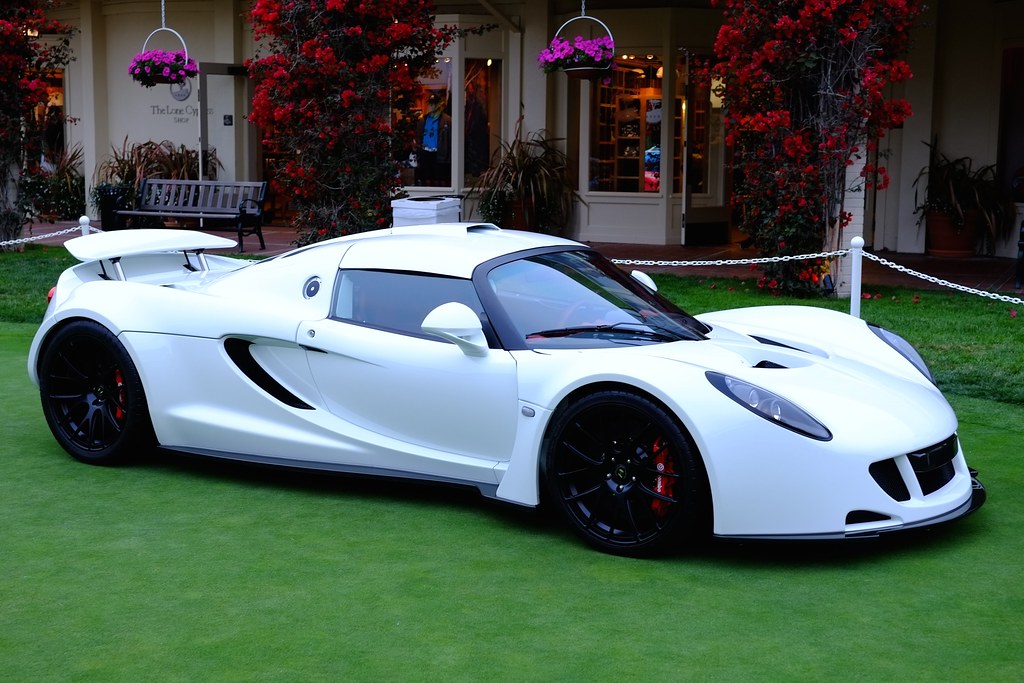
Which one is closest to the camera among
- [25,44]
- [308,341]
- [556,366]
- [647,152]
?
[556,366]

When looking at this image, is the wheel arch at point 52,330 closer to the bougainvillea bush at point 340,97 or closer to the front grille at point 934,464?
the front grille at point 934,464

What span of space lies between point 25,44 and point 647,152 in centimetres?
810

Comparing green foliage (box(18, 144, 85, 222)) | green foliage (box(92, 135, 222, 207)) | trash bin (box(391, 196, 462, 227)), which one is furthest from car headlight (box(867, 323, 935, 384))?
green foliage (box(18, 144, 85, 222))

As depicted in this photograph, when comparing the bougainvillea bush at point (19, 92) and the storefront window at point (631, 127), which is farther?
the storefront window at point (631, 127)

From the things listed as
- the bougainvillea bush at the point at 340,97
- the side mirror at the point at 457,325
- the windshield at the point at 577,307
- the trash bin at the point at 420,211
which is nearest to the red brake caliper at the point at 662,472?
the windshield at the point at 577,307

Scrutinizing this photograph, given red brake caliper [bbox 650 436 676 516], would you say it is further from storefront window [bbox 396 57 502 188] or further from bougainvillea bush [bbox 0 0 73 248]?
storefront window [bbox 396 57 502 188]

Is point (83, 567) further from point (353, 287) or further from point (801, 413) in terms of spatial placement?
point (801, 413)

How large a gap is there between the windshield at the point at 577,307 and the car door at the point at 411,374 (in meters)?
0.17

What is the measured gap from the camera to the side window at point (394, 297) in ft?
17.1

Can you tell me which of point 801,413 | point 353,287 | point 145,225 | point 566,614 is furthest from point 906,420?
point 145,225

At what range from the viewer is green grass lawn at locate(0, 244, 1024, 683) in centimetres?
363

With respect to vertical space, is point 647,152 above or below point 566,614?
above

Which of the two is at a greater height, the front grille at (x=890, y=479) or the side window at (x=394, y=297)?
the side window at (x=394, y=297)

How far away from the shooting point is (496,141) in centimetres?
1753
